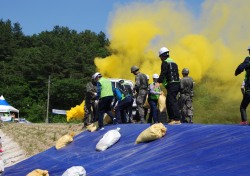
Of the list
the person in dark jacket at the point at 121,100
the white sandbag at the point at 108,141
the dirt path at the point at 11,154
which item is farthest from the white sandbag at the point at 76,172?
the dirt path at the point at 11,154

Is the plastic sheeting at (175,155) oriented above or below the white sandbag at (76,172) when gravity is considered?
above

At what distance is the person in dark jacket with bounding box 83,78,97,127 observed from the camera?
→ 14352 millimetres

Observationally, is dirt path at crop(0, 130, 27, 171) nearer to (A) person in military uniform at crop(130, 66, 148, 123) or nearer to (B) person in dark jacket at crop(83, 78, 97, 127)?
(B) person in dark jacket at crop(83, 78, 97, 127)

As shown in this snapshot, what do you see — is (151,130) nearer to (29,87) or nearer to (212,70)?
(212,70)

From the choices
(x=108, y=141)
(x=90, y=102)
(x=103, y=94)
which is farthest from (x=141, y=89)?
(x=108, y=141)

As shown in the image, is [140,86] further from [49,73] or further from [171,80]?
[49,73]

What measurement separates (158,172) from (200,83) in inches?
830

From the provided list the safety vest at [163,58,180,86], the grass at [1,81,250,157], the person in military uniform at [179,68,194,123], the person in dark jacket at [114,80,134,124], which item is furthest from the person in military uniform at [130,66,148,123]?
the grass at [1,81,250,157]

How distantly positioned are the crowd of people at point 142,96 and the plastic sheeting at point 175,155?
115 centimetres

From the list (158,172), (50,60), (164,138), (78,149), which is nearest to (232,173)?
(158,172)

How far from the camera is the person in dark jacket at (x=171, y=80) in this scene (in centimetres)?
917

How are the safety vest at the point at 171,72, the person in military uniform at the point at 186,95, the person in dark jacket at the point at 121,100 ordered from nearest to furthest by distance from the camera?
1. the safety vest at the point at 171,72
2. the person in dark jacket at the point at 121,100
3. the person in military uniform at the point at 186,95

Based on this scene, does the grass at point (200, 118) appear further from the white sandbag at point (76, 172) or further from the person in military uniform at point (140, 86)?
the white sandbag at point (76, 172)

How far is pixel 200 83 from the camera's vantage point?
26.9 metres
